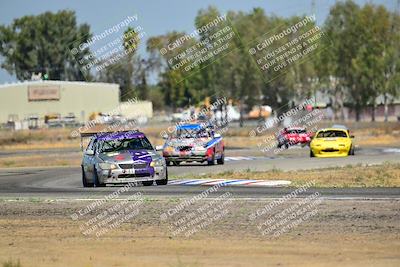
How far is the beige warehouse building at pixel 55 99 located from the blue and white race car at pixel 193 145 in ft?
228

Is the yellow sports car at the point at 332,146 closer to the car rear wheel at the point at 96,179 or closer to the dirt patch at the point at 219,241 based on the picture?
the car rear wheel at the point at 96,179

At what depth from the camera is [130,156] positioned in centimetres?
2288

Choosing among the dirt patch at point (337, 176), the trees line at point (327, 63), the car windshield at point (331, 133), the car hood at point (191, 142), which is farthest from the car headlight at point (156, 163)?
the trees line at point (327, 63)

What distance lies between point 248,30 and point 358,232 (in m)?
82.0

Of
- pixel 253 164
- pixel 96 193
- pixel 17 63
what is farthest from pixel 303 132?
pixel 17 63

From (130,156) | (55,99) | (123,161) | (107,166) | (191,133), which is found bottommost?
(107,166)

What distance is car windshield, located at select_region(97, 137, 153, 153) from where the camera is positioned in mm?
23516

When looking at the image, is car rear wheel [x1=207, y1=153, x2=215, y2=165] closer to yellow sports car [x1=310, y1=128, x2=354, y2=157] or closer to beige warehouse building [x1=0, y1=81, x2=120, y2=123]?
yellow sports car [x1=310, y1=128, x2=354, y2=157]

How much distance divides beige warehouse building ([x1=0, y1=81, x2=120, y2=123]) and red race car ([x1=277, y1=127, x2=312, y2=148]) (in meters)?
55.2

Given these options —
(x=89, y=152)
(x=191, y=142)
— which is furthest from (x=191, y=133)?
(x=89, y=152)

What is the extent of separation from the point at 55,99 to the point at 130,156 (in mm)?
82655

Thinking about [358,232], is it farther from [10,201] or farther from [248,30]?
[248,30]

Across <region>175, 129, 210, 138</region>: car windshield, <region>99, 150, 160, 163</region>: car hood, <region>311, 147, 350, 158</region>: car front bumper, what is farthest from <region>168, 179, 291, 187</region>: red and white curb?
<region>311, 147, 350, 158</region>: car front bumper

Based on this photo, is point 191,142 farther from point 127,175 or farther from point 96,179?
point 127,175
